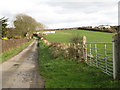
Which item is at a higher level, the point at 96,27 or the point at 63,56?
the point at 96,27

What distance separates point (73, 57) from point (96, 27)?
59842 mm

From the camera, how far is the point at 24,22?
63906 mm

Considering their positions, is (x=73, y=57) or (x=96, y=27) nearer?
(x=73, y=57)


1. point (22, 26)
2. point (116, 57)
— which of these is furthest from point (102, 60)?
point (22, 26)

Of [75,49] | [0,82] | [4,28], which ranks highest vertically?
[4,28]

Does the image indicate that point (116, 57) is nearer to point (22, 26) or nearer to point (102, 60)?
point (102, 60)

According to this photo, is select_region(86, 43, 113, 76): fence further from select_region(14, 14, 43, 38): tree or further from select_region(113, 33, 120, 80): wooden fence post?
select_region(14, 14, 43, 38): tree

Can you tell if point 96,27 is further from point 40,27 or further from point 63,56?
point 63,56

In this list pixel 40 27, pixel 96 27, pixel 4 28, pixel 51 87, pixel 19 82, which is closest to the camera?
pixel 51 87

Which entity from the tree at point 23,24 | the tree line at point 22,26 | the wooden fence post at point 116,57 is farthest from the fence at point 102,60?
the tree at point 23,24

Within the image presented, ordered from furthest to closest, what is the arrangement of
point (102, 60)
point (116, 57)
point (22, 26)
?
1. point (22, 26)
2. point (102, 60)
3. point (116, 57)

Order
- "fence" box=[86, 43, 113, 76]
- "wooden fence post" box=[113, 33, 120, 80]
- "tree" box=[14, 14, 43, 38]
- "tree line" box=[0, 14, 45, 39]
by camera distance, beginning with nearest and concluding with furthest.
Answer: "wooden fence post" box=[113, 33, 120, 80] → "fence" box=[86, 43, 113, 76] → "tree line" box=[0, 14, 45, 39] → "tree" box=[14, 14, 43, 38]

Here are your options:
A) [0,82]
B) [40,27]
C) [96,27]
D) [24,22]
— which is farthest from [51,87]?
[40,27]

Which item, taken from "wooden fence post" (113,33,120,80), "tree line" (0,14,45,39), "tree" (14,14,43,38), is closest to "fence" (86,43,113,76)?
"wooden fence post" (113,33,120,80)
